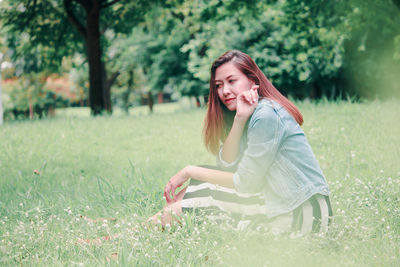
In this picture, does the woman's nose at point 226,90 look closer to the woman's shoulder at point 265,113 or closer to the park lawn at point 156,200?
the woman's shoulder at point 265,113

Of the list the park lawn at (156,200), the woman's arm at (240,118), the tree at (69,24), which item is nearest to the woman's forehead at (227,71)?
the woman's arm at (240,118)

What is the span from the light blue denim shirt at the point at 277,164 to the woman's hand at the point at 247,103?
5 cm

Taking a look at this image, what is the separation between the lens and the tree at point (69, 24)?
13211 millimetres

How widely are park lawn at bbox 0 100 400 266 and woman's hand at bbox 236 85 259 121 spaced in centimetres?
86

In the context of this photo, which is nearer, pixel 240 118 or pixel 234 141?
pixel 240 118

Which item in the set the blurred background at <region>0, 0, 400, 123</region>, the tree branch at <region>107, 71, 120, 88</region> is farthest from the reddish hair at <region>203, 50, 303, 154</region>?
the tree branch at <region>107, 71, 120, 88</region>

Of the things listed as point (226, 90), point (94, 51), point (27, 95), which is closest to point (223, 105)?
point (226, 90)

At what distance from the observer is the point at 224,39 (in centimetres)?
1689

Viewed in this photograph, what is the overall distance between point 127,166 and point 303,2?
302 inches

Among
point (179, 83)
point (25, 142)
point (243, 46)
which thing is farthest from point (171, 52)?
point (25, 142)

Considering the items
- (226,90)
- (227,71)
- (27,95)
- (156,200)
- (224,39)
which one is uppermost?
(224,39)

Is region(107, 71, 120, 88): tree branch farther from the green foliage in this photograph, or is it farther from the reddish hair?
the reddish hair

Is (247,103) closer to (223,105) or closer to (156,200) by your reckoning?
(223,105)

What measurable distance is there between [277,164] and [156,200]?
66.4 inches
